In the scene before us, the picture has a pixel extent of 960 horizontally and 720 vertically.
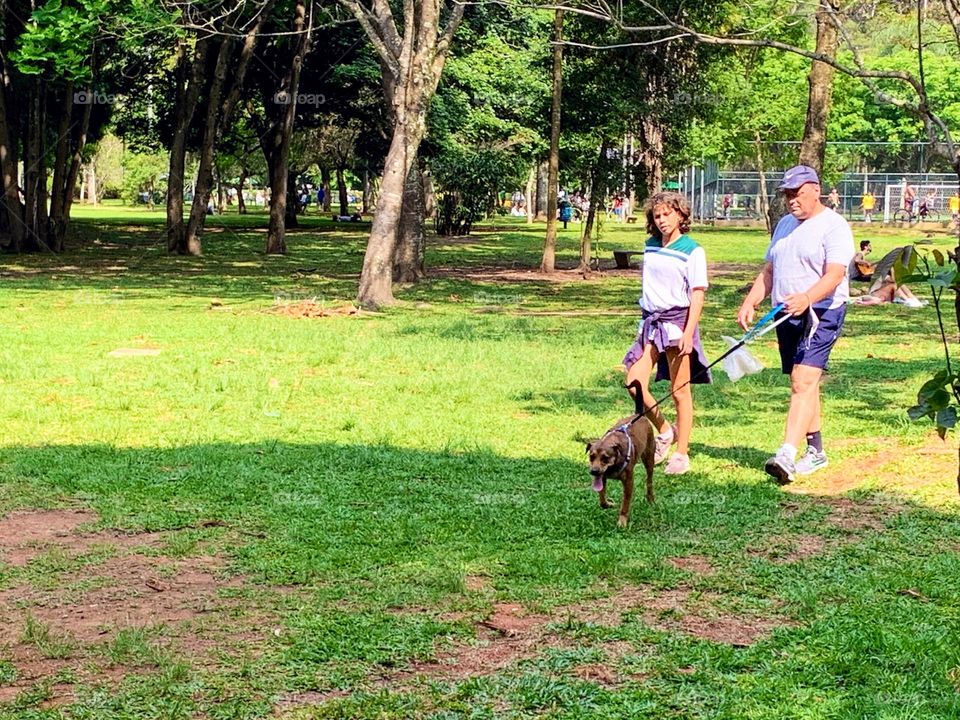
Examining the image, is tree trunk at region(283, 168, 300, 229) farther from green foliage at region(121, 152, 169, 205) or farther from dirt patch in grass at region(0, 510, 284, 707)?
dirt patch in grass at region(0, 510, 284, 707)

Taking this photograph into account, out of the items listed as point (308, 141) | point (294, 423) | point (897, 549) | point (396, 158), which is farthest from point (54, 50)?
point (308, 141)

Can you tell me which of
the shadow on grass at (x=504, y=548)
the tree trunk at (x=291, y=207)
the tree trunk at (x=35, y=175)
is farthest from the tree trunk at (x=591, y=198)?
the tree trunk at (x=291, y=207)

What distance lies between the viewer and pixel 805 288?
287 inches

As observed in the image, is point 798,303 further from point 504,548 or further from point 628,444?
point 504,548

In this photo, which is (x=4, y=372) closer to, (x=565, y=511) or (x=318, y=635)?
(x=565, y=511)

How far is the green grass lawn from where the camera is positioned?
4227 mm

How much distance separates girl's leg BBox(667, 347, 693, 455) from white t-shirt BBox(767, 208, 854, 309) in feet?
2.08

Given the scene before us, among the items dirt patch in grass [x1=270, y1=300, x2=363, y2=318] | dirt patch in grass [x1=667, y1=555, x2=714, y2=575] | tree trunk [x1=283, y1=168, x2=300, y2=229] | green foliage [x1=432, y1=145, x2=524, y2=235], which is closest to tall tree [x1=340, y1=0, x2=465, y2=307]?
dirt patch in grass [x1=270, y1=300, x2=363, y2=318]

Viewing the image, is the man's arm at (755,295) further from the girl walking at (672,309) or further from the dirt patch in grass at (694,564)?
the dirt patch in grass at (694,564)

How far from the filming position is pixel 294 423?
30.1 ft

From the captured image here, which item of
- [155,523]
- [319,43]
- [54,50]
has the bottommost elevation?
[155,523]

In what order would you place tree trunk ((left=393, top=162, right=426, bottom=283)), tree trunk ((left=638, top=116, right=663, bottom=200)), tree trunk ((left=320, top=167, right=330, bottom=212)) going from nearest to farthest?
tree trunk ((left=393, top=162, right=426, bottom=283)), tree trunk ((left=638, top=116, right=663, bottom=200)), tree trunk ((left=320, top=167, right=330, bottom=212))

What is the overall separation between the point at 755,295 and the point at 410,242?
48.9ft

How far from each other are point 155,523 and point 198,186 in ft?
80.4
